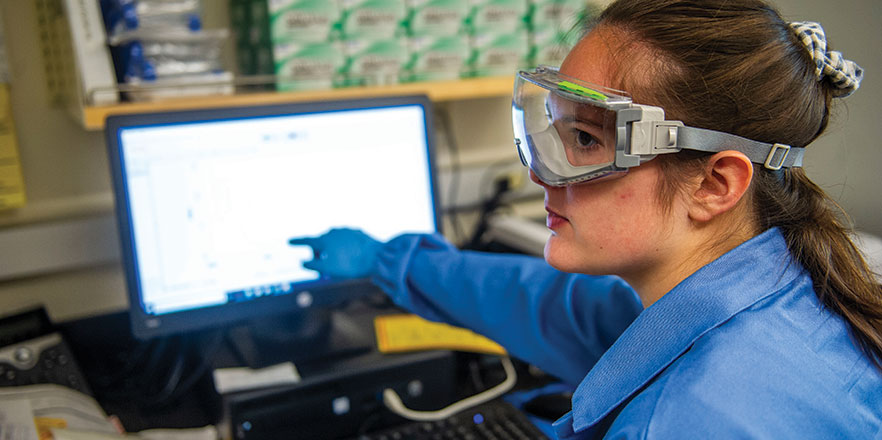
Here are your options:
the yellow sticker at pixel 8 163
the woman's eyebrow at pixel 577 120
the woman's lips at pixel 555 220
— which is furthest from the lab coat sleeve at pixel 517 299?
the yellow sticker at pixel 8 163

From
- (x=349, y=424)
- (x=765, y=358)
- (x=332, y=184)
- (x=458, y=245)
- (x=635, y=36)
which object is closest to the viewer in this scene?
(x=765, y=358)

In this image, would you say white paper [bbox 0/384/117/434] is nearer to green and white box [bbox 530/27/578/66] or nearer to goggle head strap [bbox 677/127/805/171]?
goggle head strap [bbox 677/127/805/171]

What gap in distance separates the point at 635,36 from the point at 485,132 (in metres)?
1.01

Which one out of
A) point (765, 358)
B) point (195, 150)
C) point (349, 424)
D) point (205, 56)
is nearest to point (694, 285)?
point (765, 358)

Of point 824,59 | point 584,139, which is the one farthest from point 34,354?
point 824,59

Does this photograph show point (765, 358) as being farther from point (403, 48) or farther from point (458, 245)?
point (458, 245)

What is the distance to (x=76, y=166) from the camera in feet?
→ 4.36

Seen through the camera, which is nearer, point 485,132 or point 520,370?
point 520,370

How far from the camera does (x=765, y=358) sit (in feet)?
2.00

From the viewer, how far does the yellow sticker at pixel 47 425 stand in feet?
3.04

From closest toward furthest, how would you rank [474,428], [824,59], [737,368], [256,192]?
[737,368] → [824,59] → [474,428] → [256,192]

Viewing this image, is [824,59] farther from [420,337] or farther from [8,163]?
[8,163]

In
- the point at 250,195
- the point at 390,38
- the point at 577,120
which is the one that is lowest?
the point at 250,195

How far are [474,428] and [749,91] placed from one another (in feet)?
2.02
